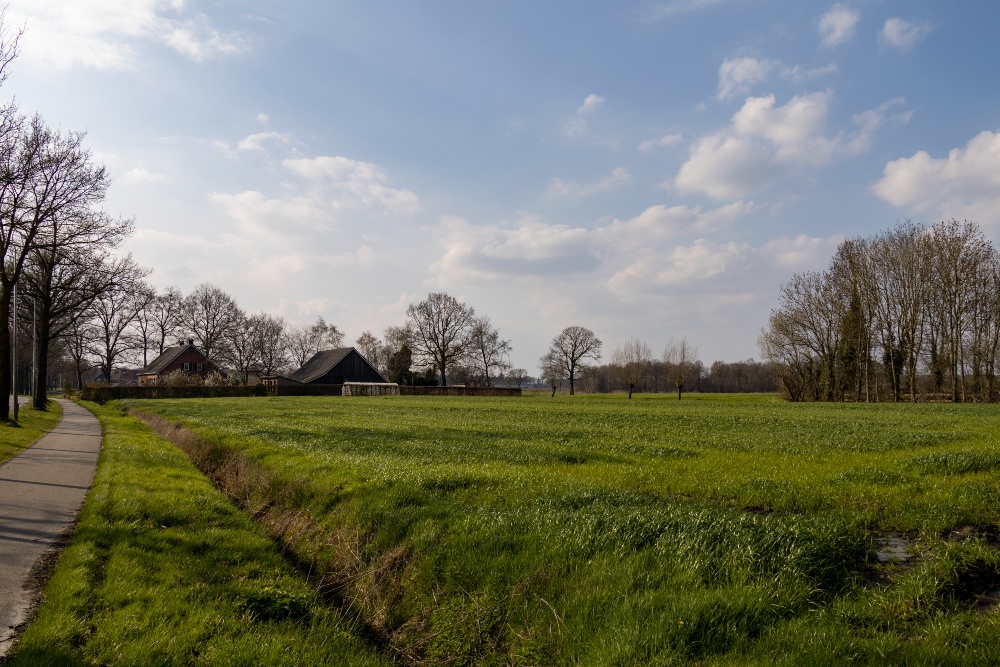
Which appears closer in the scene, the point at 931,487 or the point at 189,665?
the point at 189,665

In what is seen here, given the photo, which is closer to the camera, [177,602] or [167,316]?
[177,602]

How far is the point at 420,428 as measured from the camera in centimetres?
2050

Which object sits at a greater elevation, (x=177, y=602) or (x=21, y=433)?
(x=21, y=433)

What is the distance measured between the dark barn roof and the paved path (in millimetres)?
65085

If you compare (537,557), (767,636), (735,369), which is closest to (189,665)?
(537,557)

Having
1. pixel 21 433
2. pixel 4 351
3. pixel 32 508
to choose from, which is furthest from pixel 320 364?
pixel 32 508

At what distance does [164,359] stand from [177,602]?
88503 mm

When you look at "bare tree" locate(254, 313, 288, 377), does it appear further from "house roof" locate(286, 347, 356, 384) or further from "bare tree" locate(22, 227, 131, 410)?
"bare tree" locate(22, 227, 131, 410)

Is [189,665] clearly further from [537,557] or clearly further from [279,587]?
[537,557]

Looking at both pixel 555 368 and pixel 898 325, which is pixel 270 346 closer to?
pixel 555 368

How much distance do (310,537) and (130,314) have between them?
257 ft

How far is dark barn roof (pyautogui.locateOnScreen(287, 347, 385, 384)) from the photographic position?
275 ft

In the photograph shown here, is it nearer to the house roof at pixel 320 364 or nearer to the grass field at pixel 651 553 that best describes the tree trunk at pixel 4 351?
the grass field at pixel 651 553

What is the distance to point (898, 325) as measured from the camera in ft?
165
